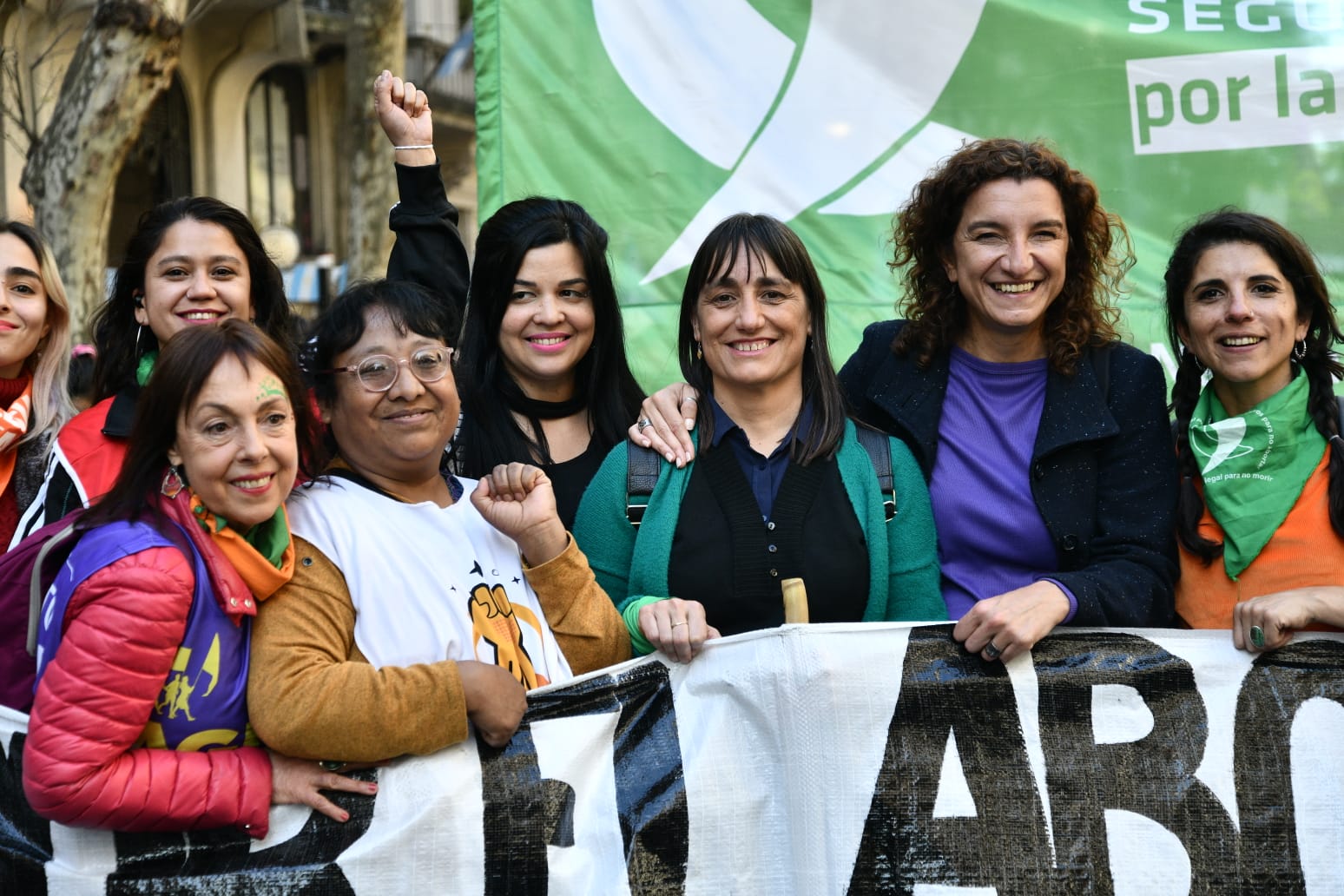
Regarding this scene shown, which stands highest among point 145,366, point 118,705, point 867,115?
point 867,115

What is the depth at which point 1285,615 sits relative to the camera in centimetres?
286

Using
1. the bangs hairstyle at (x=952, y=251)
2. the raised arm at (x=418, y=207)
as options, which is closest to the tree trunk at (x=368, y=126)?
the raised arm at (x=418, y=207)

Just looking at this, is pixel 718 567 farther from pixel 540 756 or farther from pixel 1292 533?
pixel 1292 533

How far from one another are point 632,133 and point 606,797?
3.19 metres

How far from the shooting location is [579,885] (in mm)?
2738

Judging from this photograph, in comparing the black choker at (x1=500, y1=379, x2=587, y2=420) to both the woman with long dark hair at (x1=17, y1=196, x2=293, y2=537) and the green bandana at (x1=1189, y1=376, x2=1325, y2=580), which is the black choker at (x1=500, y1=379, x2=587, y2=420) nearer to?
the woman with long dark hair at (x1=17, y1=196, x2=293, y2=537)

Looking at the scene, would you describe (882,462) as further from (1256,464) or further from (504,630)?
(504,630)

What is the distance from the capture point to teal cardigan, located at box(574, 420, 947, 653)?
314 cm

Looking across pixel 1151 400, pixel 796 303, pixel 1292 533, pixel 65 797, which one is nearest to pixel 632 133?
pixel 796 303

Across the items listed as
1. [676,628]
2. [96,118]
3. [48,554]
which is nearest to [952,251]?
[676,628]

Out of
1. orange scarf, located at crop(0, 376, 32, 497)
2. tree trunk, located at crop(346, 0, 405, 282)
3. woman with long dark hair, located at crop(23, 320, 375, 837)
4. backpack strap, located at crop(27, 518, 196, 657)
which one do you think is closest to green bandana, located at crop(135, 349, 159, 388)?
orange scarf, located at crop(0, 376, 32, 497)

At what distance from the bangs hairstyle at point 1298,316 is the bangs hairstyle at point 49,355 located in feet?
9.72

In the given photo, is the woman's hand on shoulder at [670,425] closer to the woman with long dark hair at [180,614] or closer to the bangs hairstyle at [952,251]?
the bangs hairstyle at [952,251]

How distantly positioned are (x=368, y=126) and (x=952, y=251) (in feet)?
30.1
